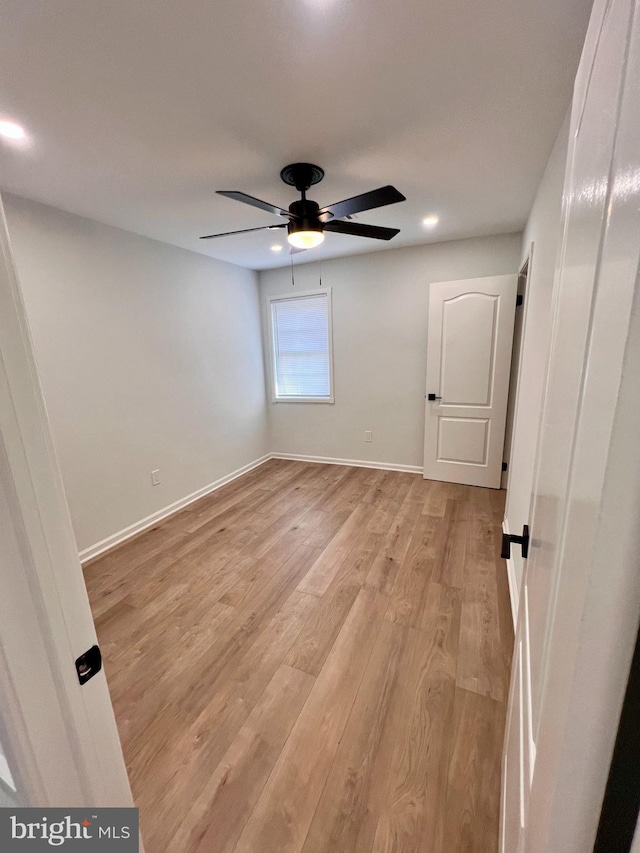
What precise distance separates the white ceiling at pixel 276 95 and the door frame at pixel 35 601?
1169mm

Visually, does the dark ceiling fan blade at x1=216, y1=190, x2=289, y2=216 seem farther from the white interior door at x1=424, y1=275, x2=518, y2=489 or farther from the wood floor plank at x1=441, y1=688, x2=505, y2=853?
the wood floor plank at x1=441, y1=688, x2=505, y2=853

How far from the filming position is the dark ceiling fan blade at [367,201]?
161 cm

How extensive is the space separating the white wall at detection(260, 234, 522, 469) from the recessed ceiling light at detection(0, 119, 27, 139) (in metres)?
2.85

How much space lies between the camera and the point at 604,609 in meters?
0.30

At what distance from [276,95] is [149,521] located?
3101 mm

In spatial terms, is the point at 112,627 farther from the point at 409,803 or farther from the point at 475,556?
the point at 475,556

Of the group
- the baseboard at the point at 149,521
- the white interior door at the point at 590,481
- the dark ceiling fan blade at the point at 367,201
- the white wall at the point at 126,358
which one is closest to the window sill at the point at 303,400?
the white wall at the point at 126,358

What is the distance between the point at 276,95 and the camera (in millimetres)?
1379

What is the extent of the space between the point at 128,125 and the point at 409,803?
9.47 ft

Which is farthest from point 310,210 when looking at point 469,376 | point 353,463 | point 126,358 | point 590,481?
point 353,463

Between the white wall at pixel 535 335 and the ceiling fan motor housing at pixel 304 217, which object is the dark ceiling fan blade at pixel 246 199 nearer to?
the ceiling fan motor housing at pixel 304 217

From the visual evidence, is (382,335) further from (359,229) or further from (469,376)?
(359,229)

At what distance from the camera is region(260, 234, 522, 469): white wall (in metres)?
3.47

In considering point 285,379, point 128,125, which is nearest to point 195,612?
point 128,125
